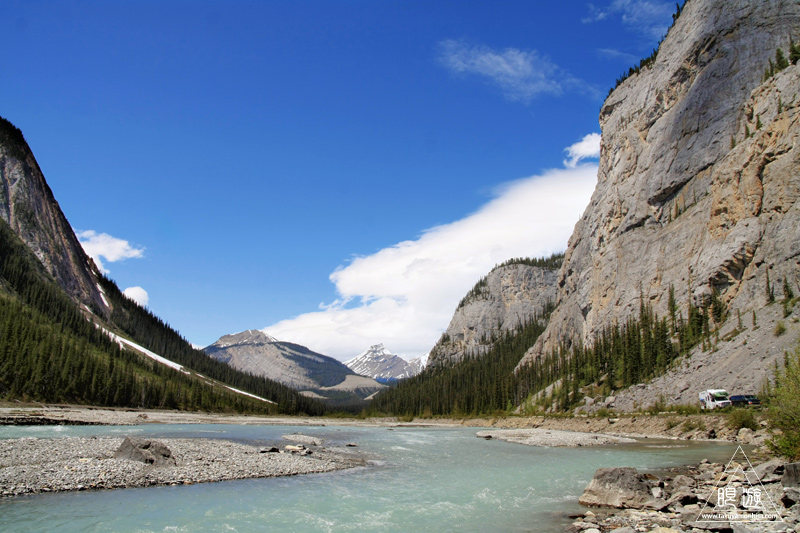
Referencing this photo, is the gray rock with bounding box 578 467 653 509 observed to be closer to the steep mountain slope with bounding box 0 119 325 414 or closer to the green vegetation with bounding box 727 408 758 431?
the green vegetation with bounding box 727 408 758 431

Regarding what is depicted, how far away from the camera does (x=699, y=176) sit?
270ft

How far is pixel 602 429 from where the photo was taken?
→ 57.1 m

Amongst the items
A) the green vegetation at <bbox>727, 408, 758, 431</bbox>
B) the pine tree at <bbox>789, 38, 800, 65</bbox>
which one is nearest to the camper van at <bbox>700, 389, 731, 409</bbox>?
the green vegetation at <bbox>727, 408, 758, 431</bbox>

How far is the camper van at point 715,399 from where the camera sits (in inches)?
1726

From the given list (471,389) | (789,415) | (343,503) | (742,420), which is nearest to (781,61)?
(742,420)

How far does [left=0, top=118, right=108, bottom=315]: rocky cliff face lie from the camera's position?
14050cm

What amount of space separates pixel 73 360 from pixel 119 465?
87743 millimetres

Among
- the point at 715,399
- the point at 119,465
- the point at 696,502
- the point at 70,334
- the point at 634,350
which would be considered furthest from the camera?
the point at 70,334

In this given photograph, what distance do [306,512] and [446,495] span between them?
6.74 meters

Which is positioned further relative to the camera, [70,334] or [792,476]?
[70,334]

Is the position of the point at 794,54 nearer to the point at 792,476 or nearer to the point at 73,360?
the point at 792,476

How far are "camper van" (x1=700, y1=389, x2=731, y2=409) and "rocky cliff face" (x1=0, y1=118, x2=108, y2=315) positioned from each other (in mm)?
168295

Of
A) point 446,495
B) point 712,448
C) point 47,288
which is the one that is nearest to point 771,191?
point 712,448

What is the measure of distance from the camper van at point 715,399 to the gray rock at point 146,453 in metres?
47.5
